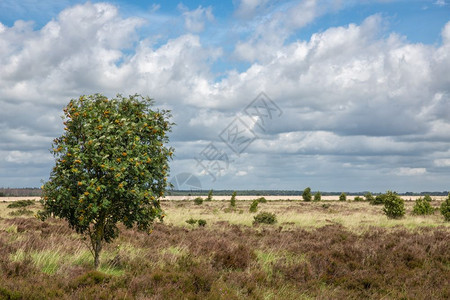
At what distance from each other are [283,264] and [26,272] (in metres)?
7.12

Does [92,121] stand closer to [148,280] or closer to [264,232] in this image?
[148,280]

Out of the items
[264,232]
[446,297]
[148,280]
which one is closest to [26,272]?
[148,280]

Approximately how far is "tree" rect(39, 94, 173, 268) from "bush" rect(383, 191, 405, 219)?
83.4 ft

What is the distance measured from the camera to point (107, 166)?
862 centimetres

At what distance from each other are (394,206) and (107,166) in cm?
2748

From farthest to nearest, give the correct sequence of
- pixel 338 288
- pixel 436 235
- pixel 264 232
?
1. pixel 264 232
2. pixel 436 235
3. pixel 338 288

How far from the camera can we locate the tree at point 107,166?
8930mm

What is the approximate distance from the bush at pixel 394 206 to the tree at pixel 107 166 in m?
25.4

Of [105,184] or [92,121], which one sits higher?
[92,121]

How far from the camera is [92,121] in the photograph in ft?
31.0

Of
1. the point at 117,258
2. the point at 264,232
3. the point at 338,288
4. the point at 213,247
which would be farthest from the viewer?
the point at 264,232

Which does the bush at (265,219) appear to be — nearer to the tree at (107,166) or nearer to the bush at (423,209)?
the bush at (423,209)

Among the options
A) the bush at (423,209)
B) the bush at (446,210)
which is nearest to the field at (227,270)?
the bush at (446,210)

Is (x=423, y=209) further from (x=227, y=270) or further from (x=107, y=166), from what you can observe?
(x=107, y=166)
